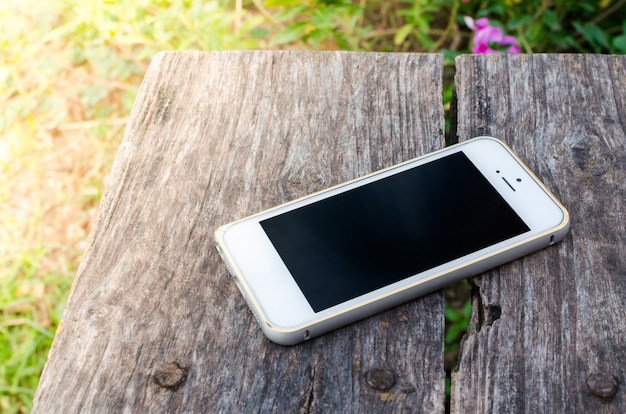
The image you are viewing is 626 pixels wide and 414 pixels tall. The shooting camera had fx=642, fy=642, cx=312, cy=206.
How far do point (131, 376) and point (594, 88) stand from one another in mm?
933

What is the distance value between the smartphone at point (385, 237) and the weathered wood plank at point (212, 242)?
0.04 metres

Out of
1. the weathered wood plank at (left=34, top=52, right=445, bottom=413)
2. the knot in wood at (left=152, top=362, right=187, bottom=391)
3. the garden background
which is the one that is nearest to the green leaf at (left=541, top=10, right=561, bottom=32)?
the garden background

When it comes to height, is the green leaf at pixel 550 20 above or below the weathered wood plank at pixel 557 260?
below

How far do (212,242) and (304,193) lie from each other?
17 cm

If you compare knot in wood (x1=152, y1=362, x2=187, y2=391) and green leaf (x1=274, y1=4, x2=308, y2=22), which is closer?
knot in wood (x1=152, y1=362, x2=187, y2=391)

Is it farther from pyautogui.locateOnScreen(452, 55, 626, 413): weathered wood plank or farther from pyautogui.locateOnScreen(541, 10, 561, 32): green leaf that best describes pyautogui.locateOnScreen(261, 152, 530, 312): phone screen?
pyautogui.locateOnScreen(541, 10, 561, 32): green leaf

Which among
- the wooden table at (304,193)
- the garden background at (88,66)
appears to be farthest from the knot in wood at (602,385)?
the garden background at (88,66)

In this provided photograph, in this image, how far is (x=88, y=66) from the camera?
2.54 m

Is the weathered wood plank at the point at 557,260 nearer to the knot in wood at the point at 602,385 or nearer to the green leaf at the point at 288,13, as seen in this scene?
the knot in wood at the point at 602,385

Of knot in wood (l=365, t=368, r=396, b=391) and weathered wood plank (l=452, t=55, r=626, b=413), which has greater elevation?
knot in wood (l=365, t=368, r=396, b=391)

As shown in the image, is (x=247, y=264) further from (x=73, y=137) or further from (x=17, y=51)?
(x=17, y=51)

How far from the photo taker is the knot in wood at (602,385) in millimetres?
824

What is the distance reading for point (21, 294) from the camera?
6.82 feet

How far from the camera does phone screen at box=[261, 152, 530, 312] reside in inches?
35.9
